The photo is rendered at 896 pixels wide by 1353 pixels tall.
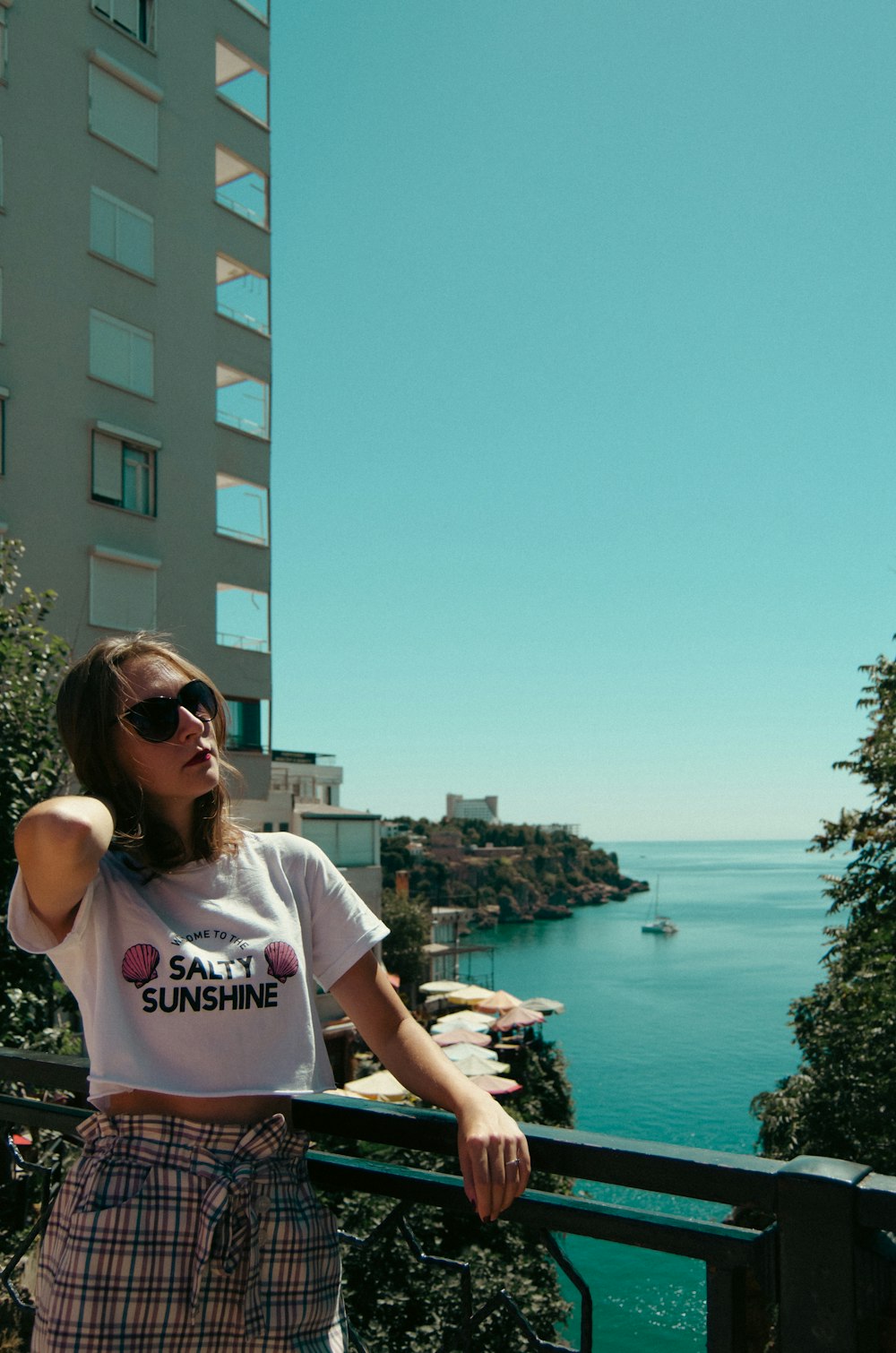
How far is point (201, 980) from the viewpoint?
1.50 metres

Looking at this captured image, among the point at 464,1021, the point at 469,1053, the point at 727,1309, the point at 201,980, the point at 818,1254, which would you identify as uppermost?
the point at 201,980

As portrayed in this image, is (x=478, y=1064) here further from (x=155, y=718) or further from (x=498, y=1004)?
(x=155, y=718)

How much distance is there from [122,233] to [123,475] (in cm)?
406

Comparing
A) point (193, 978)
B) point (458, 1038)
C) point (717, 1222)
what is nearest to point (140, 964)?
point (193, 978)

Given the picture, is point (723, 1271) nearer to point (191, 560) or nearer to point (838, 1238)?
point (838, 1238)

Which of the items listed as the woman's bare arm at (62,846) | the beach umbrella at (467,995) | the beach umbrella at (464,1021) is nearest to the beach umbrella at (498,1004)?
the beach umbrella at (467,995)

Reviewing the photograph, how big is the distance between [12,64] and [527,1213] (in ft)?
61.4

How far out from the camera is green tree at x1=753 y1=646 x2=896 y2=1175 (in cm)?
1434

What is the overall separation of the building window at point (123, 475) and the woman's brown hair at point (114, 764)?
1596cm

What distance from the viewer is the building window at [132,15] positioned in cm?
1733

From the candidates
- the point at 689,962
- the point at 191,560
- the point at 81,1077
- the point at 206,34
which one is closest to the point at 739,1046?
the point at 689,962

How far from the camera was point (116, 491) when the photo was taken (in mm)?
17062

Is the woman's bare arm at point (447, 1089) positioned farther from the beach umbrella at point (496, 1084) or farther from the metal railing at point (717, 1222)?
the beach umbrella at point (496, 1084)

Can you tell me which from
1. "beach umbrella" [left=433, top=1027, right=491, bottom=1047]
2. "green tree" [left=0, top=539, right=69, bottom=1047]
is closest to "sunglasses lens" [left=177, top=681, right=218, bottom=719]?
"green tree" [left=0, top=539, right=69, bottom=1047]
